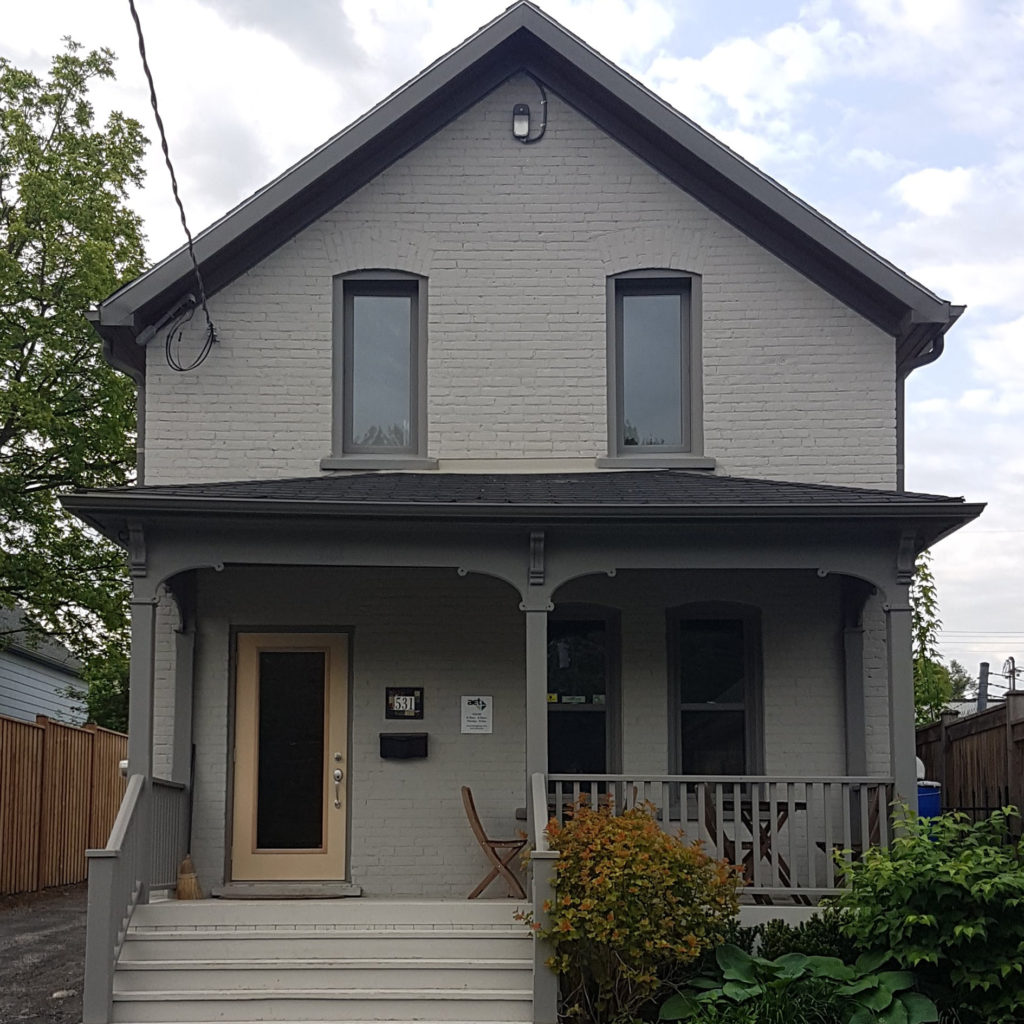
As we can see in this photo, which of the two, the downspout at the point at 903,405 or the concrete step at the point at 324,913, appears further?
the downspout at the point at 903,405

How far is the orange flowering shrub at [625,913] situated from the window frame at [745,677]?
2.43 metres

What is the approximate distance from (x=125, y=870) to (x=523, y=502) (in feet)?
11.7

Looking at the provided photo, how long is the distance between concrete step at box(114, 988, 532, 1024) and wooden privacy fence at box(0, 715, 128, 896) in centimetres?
714

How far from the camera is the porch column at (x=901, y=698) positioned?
1000cm

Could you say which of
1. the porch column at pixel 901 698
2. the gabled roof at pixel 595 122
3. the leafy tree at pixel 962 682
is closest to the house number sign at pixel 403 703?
the gabled roof at pixel 595 122

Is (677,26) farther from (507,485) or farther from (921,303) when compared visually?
(507,485)

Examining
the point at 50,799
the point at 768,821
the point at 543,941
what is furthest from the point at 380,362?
the point at 50,799

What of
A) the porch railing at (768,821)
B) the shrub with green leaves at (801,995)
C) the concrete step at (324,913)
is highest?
the porch railing at (768,821)

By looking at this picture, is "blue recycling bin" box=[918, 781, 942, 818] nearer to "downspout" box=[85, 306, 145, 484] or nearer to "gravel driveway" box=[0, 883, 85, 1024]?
"gravel driveway" box=[0, 883, 85, 1024]

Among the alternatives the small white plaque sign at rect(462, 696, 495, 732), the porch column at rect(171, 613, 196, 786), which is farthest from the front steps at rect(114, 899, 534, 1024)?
the small white plaque sign at rect(462, 696, 495, 732)

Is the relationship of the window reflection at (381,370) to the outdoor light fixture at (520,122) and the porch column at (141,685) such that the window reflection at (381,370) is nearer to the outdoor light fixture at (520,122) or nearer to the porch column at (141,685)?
the outdoor light fixture at (520,122)

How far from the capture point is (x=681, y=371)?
12.3 m

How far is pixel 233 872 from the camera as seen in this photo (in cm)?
1134

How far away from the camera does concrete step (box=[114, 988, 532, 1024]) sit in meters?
9.05
